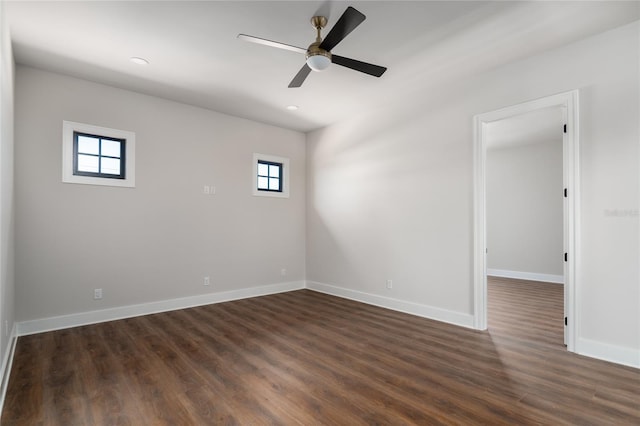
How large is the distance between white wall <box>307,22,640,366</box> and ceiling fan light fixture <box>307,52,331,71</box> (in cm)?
212

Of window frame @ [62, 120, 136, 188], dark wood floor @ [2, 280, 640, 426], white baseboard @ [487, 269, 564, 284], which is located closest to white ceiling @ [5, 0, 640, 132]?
window frame @ [62, 120, 136, 188]

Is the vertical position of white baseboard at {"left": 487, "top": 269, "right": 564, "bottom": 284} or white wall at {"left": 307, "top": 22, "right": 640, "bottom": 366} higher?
white wall at {"left": 307, "top": 22, "right": 640, "bottom": 366}

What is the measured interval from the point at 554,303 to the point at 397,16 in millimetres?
4917

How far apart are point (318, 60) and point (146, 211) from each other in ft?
10.7

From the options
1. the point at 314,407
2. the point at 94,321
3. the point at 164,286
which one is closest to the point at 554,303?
the point at 314,407

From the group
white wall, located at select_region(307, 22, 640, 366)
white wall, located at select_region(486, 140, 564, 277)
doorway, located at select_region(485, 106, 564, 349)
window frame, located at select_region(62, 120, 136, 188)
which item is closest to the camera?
white wall, located at select_region(307, 22, 640, 366)

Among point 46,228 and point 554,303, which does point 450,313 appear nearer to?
point 554,303

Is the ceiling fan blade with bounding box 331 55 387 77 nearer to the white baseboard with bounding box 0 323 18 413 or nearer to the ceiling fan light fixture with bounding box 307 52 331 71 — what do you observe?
the ceiling fan light fixture with bounding box 307 52 331 71

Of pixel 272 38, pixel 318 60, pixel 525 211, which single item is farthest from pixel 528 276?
pixel 272 38

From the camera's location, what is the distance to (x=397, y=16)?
279cm

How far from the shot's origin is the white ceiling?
269 centimetres

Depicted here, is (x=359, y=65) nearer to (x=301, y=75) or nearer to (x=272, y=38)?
(x=301, y=75)

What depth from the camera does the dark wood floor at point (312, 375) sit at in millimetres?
2119

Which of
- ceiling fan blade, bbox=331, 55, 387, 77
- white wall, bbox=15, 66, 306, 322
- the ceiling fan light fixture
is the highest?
ceiling fan blade, bbox=331, 55, 387, 77
